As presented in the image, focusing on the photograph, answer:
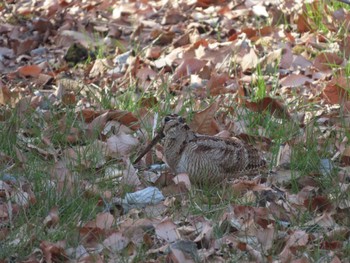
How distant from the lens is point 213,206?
198 inches

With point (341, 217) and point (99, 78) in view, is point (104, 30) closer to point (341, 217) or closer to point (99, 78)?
point (99, 78)

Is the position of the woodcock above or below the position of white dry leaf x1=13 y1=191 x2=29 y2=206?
below

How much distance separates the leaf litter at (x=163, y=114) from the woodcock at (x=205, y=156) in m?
0.10

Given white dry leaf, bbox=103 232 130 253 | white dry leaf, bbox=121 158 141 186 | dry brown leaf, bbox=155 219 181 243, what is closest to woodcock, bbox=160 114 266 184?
white dry leaf, bbox=121 158 141 186

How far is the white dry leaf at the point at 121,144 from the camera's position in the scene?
5879 millimetres

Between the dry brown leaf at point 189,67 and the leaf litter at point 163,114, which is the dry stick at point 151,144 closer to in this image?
the leaf litter at point 163,114

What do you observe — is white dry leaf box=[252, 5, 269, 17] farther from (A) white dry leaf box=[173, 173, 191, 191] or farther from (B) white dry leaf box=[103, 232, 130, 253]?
(B) white dry leaf box=[103, 232, 130, 253]

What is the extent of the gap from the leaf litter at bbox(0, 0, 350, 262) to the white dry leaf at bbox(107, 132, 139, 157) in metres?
0.01

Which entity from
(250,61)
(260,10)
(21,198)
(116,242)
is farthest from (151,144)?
(260,10)

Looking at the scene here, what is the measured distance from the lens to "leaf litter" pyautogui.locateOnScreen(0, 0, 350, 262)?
4.60 meters

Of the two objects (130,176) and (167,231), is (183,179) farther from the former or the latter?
(167,231)

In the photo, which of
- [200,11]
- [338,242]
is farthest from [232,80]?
[338,242]

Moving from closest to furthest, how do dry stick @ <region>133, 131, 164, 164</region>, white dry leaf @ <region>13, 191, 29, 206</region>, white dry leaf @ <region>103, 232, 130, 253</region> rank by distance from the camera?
white dry leaf @ <region>103, 232, 130, 253</region> → white dry leaf @ <region>13, 191, 29, 206</region> → dry stick @ <region>133, 131, 164, 164</region>

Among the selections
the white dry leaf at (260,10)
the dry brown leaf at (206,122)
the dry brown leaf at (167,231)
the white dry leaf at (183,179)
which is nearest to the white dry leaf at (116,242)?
the dry brown leaf at (167,231)
